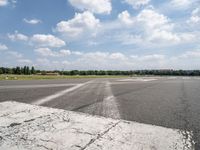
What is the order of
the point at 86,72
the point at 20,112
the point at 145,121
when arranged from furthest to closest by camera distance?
the point at 86,72
the point at 20,112
the point at 145,121

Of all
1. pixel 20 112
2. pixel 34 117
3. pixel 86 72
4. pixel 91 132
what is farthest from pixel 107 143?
pixel 86 72

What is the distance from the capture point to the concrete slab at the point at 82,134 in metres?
3.19

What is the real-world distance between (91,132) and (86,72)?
106m

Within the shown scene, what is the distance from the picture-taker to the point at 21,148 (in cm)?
311

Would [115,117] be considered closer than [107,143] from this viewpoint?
No

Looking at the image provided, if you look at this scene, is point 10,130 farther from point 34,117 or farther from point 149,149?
point 149,149

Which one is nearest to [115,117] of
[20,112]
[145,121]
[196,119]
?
[145,121]

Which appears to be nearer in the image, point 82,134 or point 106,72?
point 82,134

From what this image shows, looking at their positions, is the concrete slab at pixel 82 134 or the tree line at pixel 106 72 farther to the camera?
the tree line at pixel 106 72

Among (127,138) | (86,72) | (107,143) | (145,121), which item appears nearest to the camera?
(107,143)

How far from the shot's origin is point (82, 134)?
3713 millimetres

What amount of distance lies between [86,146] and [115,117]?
208 centimetres

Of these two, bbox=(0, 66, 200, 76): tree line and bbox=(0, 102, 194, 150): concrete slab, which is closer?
bbox=(0, 102, 194, 150): concrete slab

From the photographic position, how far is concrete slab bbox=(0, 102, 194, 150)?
3.19 metres
